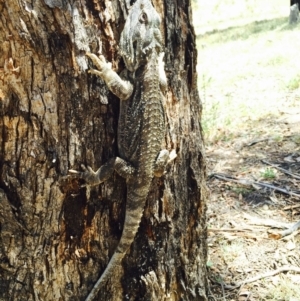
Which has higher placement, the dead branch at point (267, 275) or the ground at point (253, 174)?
the ground at point (253, 174)

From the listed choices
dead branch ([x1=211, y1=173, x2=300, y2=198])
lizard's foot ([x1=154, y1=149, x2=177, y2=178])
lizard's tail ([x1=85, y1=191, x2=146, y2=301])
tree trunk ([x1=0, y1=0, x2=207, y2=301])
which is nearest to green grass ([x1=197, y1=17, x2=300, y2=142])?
dead branch ([x1=211, y1=173, x2=300, y2=198])

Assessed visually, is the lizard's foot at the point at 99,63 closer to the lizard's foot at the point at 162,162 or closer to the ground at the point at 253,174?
the lizard's foot at the point at 162,162

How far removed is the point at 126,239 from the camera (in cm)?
268

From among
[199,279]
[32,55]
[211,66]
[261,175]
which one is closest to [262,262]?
[199,279]

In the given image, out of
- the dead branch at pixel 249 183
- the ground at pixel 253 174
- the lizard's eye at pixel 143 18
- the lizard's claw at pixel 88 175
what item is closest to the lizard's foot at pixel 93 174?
the lizard's claw at pixel 88 175

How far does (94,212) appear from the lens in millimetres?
2641

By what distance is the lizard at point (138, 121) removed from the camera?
102 inches

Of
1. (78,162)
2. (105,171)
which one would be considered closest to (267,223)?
(105,171)

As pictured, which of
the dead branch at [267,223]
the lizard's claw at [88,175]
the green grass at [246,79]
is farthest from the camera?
the green grass at [246,79]

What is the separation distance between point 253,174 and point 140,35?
2584 mm

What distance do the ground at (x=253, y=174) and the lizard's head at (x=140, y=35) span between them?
179 cm

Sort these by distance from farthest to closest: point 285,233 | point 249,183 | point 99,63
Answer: point 249,183, point 285,233, point 99,63

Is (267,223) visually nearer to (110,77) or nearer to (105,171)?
(105,171)

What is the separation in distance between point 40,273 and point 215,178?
267 cm
